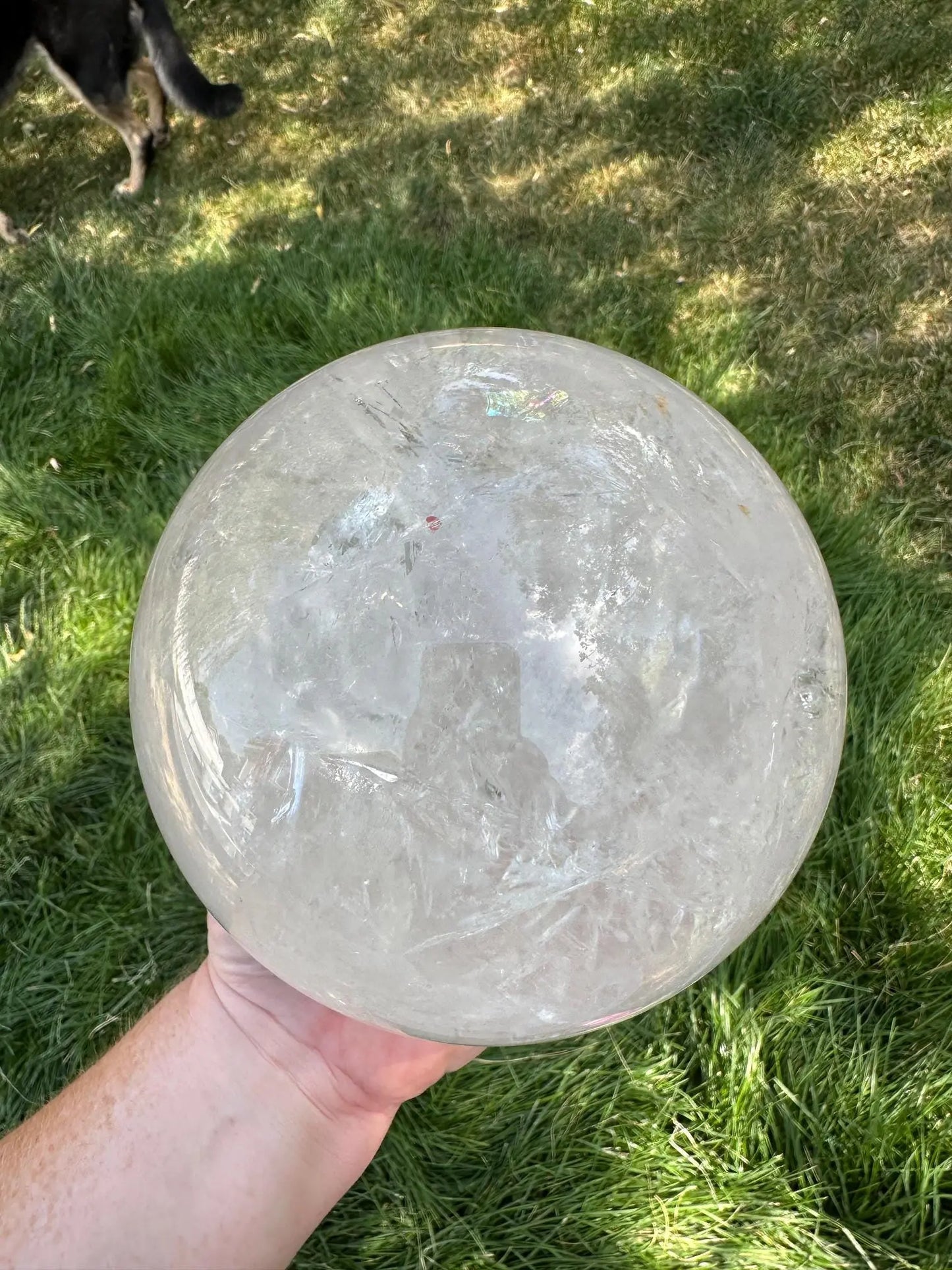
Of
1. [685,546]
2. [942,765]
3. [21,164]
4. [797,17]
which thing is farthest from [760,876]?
[21,164]

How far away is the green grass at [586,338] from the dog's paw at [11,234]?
128 millimetres

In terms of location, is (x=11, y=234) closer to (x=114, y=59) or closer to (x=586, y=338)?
(x=114, y=59)

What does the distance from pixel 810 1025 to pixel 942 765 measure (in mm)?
762

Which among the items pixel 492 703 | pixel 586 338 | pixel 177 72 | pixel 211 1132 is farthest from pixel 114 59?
pixel 211 1132

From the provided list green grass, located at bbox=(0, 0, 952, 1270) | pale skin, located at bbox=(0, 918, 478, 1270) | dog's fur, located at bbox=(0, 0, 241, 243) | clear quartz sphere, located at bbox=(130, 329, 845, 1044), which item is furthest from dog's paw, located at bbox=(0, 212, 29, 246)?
pale skin, located at bbox=(0, 918, 478, 1270)

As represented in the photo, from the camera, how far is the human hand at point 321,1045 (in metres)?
1.73

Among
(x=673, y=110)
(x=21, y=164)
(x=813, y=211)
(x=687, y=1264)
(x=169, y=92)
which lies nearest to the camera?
(x=687, y=1264)

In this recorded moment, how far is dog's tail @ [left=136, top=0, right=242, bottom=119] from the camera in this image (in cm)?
396

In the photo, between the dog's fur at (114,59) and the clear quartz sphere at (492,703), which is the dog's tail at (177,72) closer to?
the dog's fur at (114,59)

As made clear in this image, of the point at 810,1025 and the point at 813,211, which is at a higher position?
the point at 813,211

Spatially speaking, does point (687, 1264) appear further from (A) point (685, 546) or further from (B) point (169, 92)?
(B) point (169, 92)

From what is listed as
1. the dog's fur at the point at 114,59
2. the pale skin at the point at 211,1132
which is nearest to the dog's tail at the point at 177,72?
the dog's fur at the point at 114,59

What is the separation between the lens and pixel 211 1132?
159 cm

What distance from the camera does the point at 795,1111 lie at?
80.4 inches
